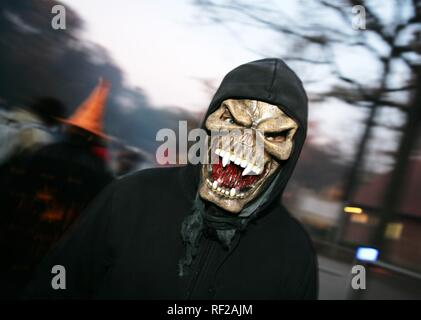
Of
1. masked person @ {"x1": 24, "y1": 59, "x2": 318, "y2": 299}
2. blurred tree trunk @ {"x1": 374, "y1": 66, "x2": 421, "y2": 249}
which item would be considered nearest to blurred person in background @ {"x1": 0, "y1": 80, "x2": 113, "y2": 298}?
masked person @ {"x1": 24, "y1": 59, "x2": 318, "y2": 299}

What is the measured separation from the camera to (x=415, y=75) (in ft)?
13.0

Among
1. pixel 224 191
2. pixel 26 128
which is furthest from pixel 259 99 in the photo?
pixel 26 128

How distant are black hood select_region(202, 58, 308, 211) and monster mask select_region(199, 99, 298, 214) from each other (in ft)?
0.11

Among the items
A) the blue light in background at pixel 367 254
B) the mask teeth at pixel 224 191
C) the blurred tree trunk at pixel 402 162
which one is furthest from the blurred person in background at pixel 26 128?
the blurred tree trunk at pixel 402 162

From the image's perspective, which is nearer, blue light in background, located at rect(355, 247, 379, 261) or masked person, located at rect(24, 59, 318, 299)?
masked person, located at rect(24, 59, 318, 299)

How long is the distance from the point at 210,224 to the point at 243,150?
1.06 ft

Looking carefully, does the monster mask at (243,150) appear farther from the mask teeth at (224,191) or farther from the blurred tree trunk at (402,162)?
the blurred tree trunk at (402,162)

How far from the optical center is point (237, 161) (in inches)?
51.3

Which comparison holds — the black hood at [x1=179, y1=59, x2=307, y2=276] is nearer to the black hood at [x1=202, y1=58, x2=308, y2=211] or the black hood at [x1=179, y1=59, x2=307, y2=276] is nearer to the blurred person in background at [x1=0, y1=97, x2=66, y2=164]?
the black hood at [x1=202, y1=58, x2=308, y2=211]

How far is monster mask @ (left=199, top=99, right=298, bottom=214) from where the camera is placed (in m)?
1.32

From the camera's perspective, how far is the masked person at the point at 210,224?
4.33ft
